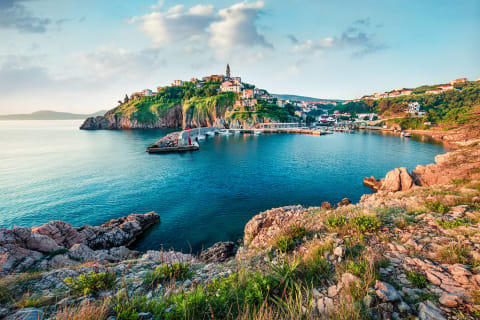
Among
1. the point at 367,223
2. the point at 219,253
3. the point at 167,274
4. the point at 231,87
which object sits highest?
the point at 231,87

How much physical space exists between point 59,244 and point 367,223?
1685 centimetres

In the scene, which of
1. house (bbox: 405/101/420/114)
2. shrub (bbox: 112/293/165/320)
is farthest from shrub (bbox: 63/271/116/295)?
house (bbox: 405/101/420/114)

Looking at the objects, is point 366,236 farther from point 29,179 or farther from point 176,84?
point 176,84

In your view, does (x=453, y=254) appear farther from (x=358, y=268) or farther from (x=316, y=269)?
(x=316, y=269)

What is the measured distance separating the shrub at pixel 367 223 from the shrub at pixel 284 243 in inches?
86.4

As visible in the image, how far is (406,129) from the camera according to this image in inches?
3580

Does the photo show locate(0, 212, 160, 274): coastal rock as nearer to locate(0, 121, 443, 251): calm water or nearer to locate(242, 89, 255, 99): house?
locate(0, 121, 443, 251): calm water

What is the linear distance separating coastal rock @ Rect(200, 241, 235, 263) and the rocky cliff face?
133626 mm

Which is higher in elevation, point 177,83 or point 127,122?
point 177,83

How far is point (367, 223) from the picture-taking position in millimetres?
5801

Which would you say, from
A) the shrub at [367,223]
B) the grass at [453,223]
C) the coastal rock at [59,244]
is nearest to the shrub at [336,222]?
the shrub at [367,223]

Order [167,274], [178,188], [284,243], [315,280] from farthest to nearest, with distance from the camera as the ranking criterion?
[178,188]
[284,243]
[167,274]
[315,280]

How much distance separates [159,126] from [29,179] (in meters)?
111

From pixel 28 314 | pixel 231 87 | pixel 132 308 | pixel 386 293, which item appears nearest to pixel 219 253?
pixel 132 308
